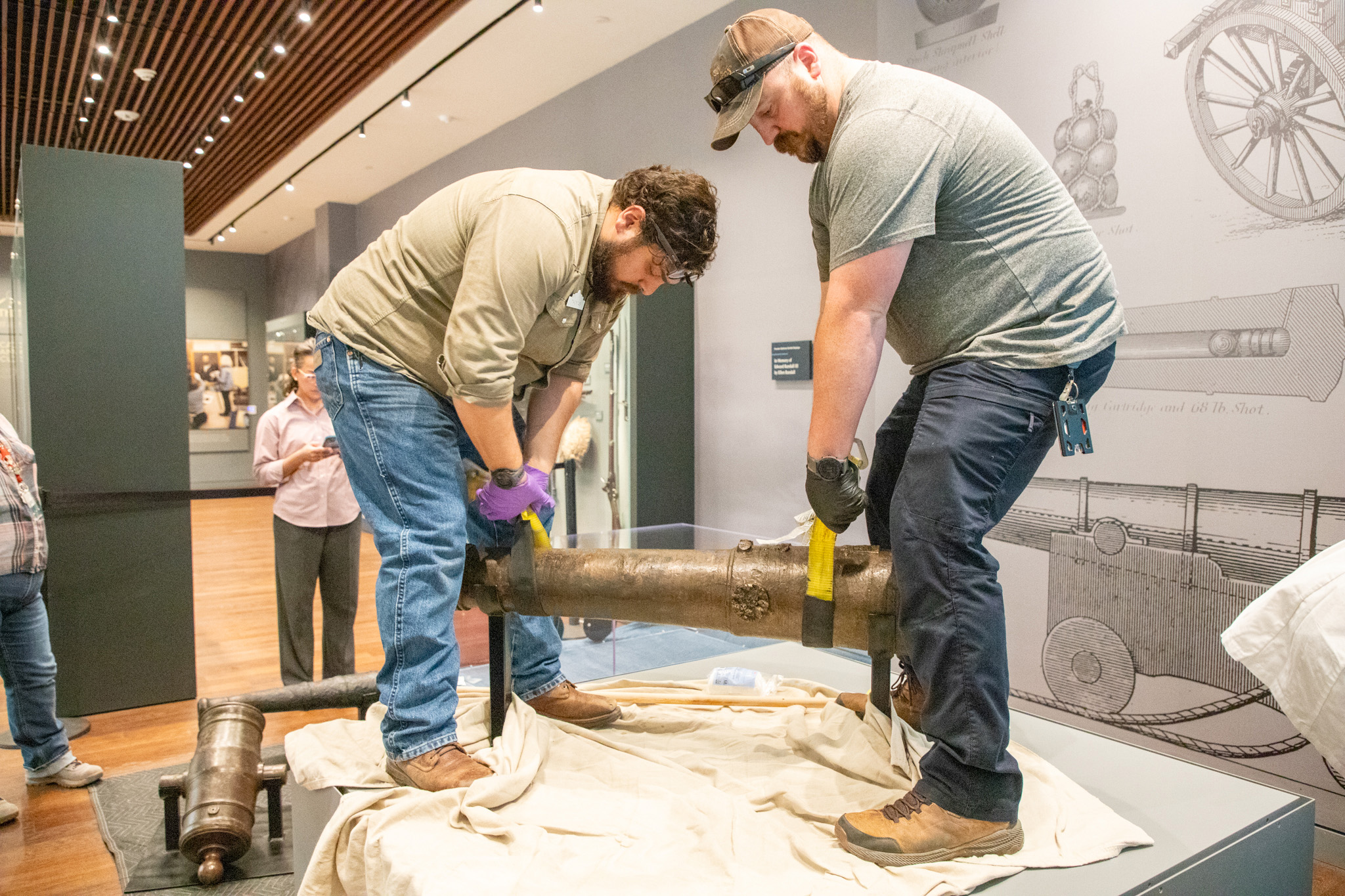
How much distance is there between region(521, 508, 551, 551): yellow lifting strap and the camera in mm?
2180

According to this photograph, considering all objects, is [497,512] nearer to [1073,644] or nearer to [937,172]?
[937,172]

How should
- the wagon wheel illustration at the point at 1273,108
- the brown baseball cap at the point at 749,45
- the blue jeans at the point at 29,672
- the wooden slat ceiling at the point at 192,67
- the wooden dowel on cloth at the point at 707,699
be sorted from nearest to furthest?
the brown baseball cap at the point at 749,45
the wooden dowel on cloth at the point at 707,699
the wagon wheel illustration at the point at 1273,108
the blue jeans at the point at 29,672
the wooden slat ceiling at the point at 192,67

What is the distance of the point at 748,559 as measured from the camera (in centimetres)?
205

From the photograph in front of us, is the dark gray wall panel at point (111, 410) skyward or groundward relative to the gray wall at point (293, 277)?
groundward

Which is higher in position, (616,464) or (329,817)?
(616,464)

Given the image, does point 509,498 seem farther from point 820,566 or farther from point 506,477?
point 820,566

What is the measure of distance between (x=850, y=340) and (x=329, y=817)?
1.57m

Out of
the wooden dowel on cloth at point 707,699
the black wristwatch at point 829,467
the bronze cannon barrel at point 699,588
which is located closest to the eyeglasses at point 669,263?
the black wristwatch at point 829,467

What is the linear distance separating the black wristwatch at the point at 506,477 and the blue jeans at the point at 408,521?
0.44 feet

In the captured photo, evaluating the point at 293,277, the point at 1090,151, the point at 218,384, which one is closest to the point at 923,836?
the point at 1090,151

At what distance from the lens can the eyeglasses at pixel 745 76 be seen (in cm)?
172

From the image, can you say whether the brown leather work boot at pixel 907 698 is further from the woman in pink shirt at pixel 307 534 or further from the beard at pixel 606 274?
the woman in pink shirt at pixel 307 534

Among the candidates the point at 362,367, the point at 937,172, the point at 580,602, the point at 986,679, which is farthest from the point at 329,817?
the point at 937,172

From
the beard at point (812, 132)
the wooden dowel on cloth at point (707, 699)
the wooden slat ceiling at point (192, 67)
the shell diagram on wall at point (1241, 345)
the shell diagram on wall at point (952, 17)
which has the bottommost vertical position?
the wooden dowel on cloth at point (707, 699)
